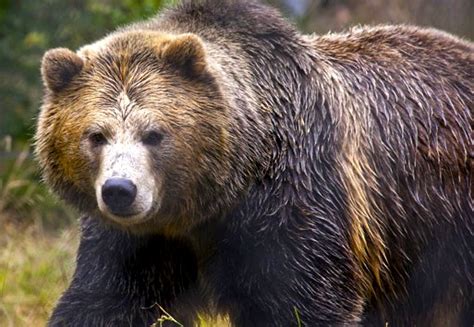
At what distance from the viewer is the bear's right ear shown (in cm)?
521

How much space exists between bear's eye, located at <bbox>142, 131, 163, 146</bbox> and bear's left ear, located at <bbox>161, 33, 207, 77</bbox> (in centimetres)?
35

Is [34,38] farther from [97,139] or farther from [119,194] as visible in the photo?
[119,194]

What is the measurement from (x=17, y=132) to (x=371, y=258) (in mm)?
6016

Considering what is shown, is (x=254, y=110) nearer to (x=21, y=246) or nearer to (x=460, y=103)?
(x=460, y=103)

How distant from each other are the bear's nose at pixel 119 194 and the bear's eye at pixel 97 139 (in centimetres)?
27

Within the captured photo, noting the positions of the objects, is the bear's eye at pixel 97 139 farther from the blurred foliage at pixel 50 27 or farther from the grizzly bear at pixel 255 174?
the blurred foliage at pixel 50 27

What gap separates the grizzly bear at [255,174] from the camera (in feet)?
16.7

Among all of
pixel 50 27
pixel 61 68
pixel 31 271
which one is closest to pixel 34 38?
pixel 50 27

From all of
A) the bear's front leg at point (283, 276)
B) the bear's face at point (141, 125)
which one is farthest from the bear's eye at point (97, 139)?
the bear's front leg at point (283, 276)

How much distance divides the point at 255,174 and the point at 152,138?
56cm

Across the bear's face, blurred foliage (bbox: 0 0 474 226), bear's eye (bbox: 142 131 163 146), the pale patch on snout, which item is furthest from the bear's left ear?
blurred foliage (bbox: 0 0 474 226)

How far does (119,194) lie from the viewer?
187 inches

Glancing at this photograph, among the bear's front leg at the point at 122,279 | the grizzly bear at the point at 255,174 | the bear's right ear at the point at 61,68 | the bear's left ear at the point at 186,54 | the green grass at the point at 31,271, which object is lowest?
the green grass at the point at 31,271

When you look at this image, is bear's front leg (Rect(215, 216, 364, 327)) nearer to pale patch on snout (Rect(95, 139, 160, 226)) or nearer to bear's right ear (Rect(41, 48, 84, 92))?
pale patch on snout (Rect(95, 139, 160, 226))
